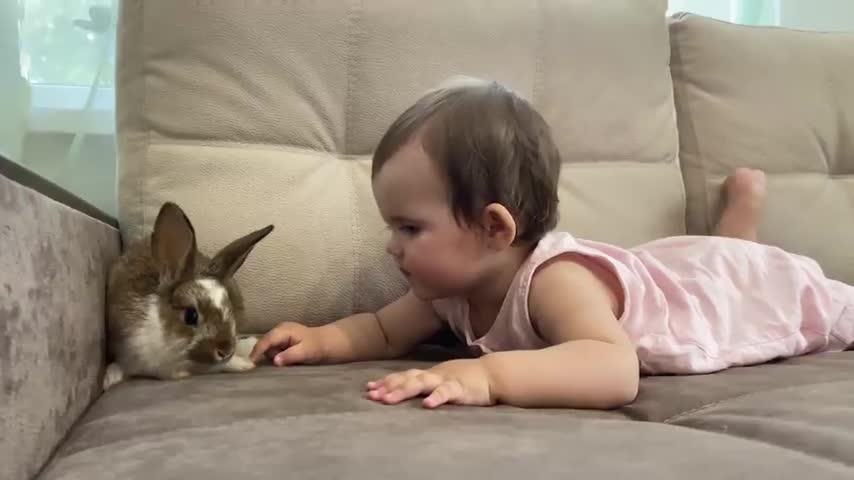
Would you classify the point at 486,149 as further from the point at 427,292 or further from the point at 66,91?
the point at 66,91

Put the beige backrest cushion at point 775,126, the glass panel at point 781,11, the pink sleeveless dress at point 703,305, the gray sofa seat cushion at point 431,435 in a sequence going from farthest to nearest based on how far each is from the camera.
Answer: the glass panel at point 781,11
the beige backrest cushion at point 775,126
the pink sleeveless dress at point 703,305
the gray sofa seat cushion at point 431,435

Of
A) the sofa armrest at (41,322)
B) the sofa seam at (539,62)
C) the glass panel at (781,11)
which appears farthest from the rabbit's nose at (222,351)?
the glass panel at (781,11)

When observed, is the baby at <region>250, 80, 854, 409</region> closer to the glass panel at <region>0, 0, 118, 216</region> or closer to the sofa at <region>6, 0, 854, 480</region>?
the sofa at <region>6, 0, 854, 480</region>

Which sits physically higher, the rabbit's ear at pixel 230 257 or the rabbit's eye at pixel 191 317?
the rabbit's ear at pixel 230 257

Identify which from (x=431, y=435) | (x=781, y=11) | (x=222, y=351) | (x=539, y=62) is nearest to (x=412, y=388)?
(x=431, y=435)

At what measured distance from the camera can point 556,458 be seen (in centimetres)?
57

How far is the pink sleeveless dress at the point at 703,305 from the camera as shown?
3.31ft

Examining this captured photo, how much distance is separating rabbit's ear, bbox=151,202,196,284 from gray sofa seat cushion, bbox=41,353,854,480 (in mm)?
129

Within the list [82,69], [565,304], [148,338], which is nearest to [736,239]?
[565,304]

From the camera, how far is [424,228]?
99 centimetres

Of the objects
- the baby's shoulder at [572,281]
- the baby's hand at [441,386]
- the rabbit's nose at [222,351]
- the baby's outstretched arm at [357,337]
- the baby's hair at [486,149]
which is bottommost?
the baby's outstretched arm at [357,337]

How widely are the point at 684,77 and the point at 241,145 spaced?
2.63 ft

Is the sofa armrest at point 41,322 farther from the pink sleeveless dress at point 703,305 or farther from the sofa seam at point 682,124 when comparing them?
the sofa seam at point 682,124

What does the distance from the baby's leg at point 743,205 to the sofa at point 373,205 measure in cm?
4
